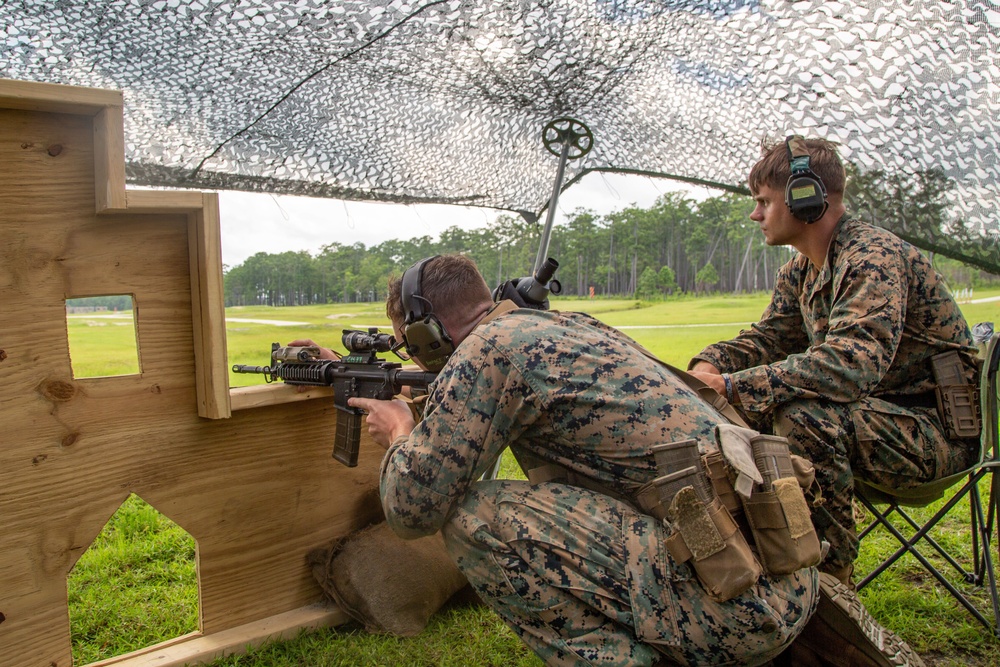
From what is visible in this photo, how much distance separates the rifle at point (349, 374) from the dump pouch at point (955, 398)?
2.04m

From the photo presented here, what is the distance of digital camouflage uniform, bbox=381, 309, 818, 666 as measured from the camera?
69.2 inches

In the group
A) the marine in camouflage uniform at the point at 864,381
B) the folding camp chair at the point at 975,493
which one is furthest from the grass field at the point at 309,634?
the marine in camouflage uniform at the point at 864,381

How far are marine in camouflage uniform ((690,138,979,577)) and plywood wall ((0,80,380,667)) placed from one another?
191cm

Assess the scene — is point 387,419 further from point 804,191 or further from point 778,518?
point 804,191

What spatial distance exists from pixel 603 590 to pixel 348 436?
4.00 feet

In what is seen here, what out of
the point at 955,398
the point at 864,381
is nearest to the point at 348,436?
the point at 864,381

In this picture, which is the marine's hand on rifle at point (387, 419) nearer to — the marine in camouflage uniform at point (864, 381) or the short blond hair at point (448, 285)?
the short blond hair at point (448, 285)

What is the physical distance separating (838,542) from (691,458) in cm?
121

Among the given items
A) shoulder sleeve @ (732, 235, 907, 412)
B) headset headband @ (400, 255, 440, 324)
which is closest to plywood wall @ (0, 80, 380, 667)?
headset headband @ (400, 255, 440, 324)

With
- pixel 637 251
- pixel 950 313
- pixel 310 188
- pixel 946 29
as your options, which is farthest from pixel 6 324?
pixel 637 251

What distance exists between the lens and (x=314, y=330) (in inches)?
220

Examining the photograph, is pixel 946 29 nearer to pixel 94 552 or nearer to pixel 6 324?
pixel 6 324

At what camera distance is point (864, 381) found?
251 centimetres

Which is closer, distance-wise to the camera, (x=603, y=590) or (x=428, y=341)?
(x=603, y=590)
